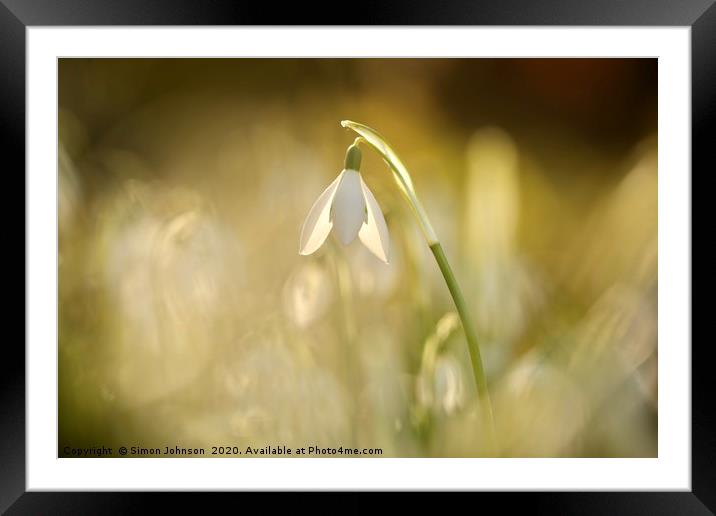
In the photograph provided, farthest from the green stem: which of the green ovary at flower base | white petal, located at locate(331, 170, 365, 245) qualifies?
white petal, located at locate(331, 170, 365, 245)

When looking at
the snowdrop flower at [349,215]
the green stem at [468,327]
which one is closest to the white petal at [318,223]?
the snowdrop flower at [349,215]

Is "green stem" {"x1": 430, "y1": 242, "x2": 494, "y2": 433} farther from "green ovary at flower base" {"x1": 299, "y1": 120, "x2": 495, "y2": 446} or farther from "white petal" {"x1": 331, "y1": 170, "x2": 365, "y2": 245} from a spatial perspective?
"white petal" {"x1": 331, "y1": 170, "x2": 365, "y2": 245}

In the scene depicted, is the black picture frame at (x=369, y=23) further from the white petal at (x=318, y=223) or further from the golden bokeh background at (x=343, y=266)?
the white petal at (x=318, y=223)

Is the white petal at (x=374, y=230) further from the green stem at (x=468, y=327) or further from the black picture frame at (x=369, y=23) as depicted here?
the black picture frame at (x=369, y=23)

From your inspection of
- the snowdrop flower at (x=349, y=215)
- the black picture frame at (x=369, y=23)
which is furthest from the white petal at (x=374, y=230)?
the black picture frame at (x=369, y=23)

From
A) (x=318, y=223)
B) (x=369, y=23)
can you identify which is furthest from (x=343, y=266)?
(x=369, y=23)

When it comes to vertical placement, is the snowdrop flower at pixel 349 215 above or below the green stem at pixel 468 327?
above

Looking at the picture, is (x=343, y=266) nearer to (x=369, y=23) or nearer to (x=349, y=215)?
(x=349, y=215)
